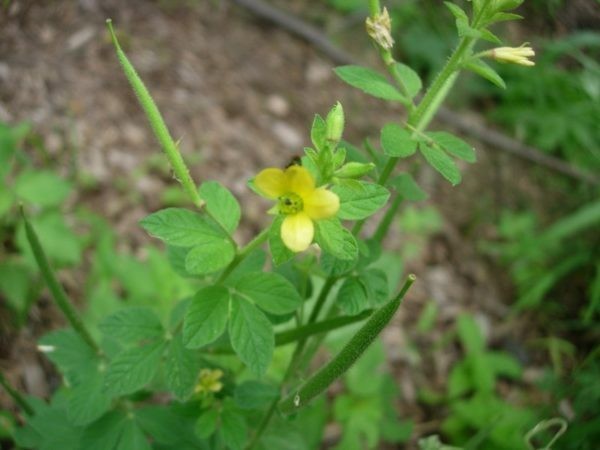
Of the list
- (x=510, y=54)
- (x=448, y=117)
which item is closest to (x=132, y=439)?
(x=510, y=54)

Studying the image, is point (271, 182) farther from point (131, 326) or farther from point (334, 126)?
point (131, 326)

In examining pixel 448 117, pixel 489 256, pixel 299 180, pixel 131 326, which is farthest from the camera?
pixel 448 117

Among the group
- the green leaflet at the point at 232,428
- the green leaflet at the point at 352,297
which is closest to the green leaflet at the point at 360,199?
the green leaflet at the point at 352,297

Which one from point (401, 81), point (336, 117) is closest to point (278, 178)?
point (336, 117)

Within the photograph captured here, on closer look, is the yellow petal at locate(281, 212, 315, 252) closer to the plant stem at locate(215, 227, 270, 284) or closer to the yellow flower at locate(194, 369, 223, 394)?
the plant stem at locate(215, 227, 270, 284)

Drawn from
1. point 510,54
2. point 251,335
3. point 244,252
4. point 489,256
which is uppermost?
point 510,54
